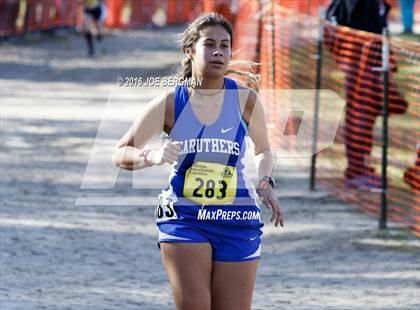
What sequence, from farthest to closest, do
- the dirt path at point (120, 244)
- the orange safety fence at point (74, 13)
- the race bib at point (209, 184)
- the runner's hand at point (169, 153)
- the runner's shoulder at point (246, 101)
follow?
the orange safety fence at point (74, 13)
the dirt path at point (120, 244)
the runner's shoulder at point (246, 101)
the race bib at point (209, 184)
the runner's hand at point (169, 153)

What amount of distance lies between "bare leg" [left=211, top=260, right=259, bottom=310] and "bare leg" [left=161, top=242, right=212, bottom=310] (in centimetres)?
4

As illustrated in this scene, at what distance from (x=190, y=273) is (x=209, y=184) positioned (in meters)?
0.42

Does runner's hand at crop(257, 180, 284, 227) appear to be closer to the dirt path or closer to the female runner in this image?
the female runner

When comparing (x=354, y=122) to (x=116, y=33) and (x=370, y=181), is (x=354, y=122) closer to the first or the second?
(x=370, y=181)

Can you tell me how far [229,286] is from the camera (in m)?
5.45

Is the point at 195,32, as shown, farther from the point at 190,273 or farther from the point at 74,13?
the point at 74,13

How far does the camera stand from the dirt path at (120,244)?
8.49 metres

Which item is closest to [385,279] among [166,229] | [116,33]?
[166,229]

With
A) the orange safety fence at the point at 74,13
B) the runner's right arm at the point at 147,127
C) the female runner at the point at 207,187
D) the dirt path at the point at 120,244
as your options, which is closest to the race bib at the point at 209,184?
the female runner at the point at 207,187

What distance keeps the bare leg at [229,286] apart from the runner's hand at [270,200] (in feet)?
0.88

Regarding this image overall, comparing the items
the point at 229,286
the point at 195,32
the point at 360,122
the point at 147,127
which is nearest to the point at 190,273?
the point at 229,286

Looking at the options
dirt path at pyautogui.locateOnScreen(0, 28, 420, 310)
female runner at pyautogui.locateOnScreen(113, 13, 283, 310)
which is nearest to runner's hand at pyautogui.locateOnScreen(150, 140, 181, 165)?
female runner at pyautogui.locateOnScreen(113, 13, 283, 310)

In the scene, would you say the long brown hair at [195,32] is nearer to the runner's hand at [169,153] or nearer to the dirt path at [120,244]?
the runner's hand at [169,153]

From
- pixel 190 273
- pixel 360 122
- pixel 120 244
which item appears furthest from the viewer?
pixel 360 122
